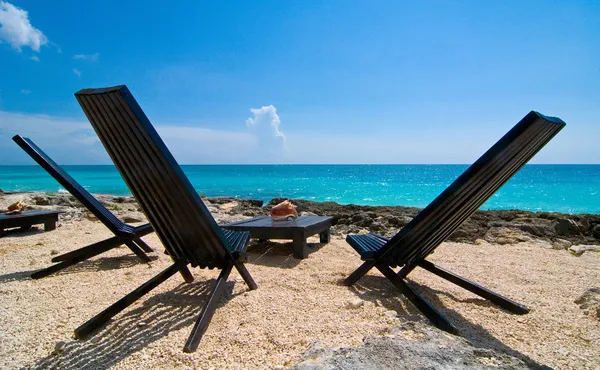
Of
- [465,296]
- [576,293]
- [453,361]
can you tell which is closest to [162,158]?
[453,361]

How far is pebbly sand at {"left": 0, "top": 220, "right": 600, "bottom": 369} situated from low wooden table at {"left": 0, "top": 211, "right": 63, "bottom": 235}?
148cm

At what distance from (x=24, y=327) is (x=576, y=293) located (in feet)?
17.4

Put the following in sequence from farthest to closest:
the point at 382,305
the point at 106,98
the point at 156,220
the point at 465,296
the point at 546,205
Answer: the point at 546,205 < the point at 465,296 < the point at 382,305 < the point at 156,220 < the point at 106,98

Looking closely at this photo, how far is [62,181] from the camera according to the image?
4.14 meters

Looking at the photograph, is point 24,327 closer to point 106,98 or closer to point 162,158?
point 162,158

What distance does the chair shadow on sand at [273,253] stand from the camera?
473 centimetres

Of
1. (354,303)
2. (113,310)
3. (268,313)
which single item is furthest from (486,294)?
(113,310)

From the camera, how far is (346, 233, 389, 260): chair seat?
11.4 feet

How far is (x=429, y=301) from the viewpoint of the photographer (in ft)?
11.2

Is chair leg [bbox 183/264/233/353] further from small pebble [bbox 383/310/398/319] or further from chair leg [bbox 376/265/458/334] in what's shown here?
chair leg [bbox 376/265/458/334]

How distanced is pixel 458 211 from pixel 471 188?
30 cm

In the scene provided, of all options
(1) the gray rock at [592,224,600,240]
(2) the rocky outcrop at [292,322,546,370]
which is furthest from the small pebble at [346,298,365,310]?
(1) the gray rock at [592,224,600,240]

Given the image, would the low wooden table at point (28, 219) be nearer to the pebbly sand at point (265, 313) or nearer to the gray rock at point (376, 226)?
the pebbly sand at point (265, 313)

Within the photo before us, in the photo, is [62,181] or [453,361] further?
[62,181]
